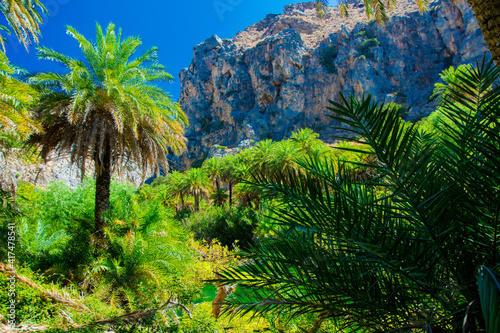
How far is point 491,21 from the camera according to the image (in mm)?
3418

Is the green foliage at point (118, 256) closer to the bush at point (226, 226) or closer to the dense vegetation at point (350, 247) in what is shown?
the dense vegetation at point (350, 247)

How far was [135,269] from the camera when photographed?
10.0 m

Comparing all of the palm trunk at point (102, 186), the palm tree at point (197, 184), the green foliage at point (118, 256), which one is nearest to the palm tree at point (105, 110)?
the palm trunk at point (102, 186)

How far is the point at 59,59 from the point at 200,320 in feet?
29.5

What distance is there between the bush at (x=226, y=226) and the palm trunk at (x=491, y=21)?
76.2 ft

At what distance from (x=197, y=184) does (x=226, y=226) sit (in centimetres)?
800

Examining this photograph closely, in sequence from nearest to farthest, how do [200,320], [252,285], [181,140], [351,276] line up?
[351,276] < [252,285] < [200,320] < [181,140]

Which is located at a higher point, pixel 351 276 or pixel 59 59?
pixel 59 59

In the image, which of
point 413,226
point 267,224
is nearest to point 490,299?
point 413,226

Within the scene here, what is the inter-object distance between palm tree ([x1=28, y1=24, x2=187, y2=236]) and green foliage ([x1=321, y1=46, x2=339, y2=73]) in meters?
78.3

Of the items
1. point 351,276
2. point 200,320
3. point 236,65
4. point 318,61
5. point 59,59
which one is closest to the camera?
point 351,276

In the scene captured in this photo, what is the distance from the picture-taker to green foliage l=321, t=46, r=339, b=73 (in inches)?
3172

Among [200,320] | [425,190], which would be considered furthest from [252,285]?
[200,320]

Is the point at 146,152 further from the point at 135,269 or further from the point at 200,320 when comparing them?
the point at 200,320
